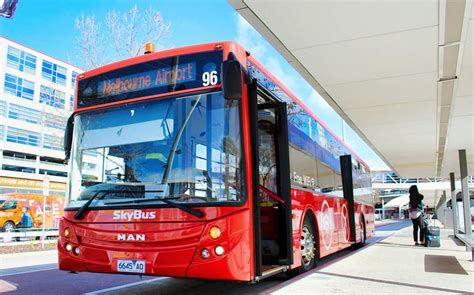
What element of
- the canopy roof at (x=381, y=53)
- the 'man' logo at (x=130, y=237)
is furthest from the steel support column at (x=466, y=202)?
the 'man' logo at (x=130, y=237)

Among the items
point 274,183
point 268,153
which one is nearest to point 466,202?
point 274,183

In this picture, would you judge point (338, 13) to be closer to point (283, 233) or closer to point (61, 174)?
point (283, 233)

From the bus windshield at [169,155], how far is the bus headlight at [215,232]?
1.08ft

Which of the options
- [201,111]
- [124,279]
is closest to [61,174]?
[124,279]

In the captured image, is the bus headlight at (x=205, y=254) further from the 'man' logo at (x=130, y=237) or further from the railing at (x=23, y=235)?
the railing at (x=23, y=235)

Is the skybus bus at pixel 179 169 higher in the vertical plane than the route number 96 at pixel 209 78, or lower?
lower

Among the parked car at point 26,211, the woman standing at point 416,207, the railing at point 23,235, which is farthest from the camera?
the parked car at point 26,211

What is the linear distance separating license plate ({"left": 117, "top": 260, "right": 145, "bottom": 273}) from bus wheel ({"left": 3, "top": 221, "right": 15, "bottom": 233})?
2014 cm

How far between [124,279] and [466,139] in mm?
12411

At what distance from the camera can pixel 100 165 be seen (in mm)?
5633

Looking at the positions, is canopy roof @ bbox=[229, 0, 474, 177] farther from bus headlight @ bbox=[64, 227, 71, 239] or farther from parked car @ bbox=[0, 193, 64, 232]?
→ parked car @ bbox=[0, 193, 64, 232]

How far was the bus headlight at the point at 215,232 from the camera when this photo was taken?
4816mm

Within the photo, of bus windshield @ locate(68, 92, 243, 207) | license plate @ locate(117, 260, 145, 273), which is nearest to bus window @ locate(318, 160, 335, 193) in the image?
bus windshield @ locate(68, 92, 243, 207)

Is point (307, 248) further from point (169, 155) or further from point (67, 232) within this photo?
point (67, 232)
